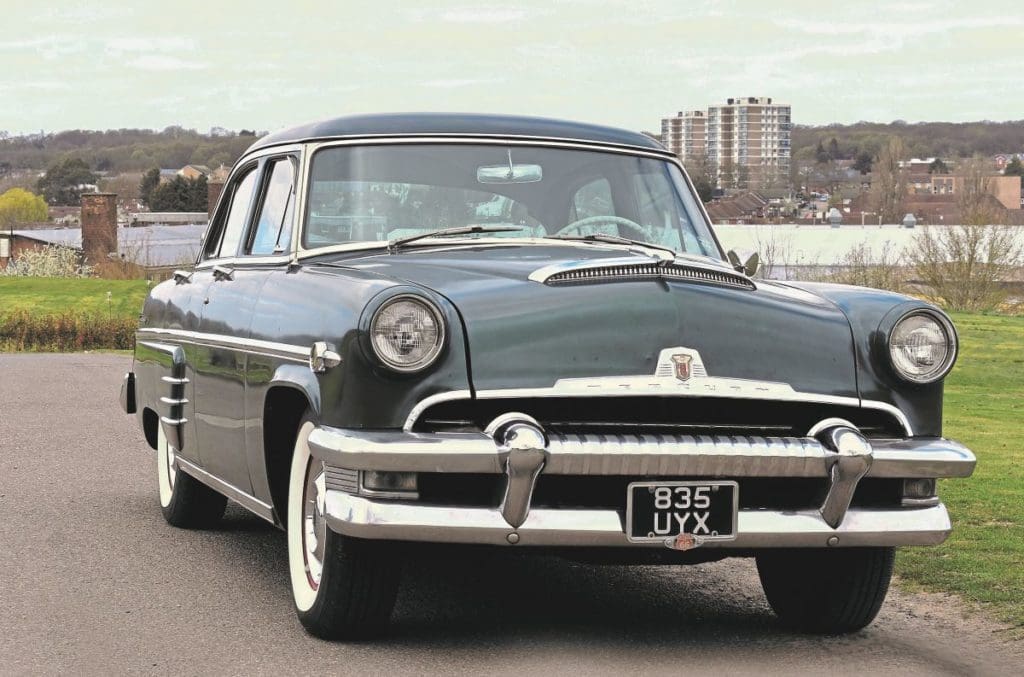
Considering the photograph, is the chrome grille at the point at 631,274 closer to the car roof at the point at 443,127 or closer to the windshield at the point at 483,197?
the windshield at the point at 483,197

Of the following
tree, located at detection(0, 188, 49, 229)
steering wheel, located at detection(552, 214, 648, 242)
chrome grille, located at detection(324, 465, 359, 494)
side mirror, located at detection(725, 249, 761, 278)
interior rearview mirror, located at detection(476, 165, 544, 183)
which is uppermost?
interior rearview mirror, located at detection(476, 165, 544, 183)

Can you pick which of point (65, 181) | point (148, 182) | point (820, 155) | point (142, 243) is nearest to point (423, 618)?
point (142, 243)

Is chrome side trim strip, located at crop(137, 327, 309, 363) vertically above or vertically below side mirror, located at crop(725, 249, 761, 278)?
below

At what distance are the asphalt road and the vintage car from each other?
251 mm

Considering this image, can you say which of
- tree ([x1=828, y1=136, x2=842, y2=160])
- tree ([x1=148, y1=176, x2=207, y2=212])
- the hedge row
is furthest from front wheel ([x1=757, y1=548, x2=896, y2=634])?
tree ([x1=828, y1=136, x2=842, y2=160])

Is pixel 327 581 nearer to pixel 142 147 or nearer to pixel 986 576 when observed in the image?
pixel 986 576

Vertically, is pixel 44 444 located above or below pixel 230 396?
below

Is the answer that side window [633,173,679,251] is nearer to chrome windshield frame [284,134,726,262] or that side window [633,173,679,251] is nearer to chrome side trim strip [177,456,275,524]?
chrome windshield frame [284,134,726,262]

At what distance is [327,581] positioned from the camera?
17.0 ft

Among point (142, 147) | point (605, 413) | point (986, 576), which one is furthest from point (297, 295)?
point (142, 147)

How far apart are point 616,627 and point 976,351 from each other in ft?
73.6

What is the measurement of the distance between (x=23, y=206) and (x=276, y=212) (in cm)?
16556

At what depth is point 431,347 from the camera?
194 inches

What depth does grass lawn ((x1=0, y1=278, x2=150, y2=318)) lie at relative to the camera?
36.2 metres
